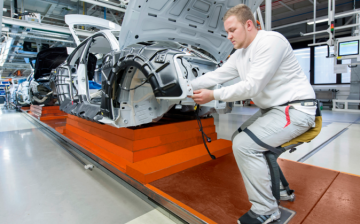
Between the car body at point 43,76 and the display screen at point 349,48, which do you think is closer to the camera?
the car body at point 43,76

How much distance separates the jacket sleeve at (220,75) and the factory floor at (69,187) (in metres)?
1.12

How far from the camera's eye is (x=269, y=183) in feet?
4.46

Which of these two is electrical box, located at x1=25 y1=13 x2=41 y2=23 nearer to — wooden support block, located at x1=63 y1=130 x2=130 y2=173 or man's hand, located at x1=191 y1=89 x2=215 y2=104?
wooden support block, located at x1=63 y1=130 x2=130 y2=173

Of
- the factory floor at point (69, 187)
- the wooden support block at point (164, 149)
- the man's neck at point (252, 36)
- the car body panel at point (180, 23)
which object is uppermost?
the car body panel at point (180, 23)

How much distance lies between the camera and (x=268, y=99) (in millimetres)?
1475

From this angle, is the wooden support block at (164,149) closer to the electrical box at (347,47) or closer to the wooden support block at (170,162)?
the wooden support block at (170,162)

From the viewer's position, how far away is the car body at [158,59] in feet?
6.20

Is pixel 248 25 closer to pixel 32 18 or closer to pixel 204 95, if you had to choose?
pixel 204 95

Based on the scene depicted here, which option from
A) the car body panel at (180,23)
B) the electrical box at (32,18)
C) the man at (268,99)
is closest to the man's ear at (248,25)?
the man at (268,99)

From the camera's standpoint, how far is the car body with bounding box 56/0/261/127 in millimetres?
1891

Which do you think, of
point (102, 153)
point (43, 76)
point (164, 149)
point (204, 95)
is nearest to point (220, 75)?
point (204, 95)

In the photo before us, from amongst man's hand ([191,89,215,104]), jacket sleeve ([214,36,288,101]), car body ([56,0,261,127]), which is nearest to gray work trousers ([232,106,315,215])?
jacket sleeve ([214,36,288,101])

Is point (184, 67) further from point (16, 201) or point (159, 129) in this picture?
point (16, 201)

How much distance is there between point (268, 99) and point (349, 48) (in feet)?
26.8
